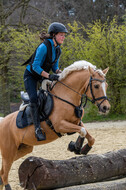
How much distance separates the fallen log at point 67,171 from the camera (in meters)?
3.51

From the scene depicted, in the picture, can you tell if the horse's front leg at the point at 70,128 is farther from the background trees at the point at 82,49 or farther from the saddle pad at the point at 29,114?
the background trees at the point at 82,49

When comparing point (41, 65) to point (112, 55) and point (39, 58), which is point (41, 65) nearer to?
point (39, 58)

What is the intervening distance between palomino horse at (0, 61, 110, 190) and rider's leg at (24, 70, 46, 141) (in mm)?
122

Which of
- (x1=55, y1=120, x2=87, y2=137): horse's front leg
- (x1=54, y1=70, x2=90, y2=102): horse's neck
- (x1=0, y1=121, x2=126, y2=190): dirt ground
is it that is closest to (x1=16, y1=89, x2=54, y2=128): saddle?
(x1=54, y1=70, x2=90, y2=102): horse's neck

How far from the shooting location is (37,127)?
406 cm

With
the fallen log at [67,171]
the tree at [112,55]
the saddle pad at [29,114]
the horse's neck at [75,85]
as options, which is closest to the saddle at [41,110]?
the saddle pad at [29,114]

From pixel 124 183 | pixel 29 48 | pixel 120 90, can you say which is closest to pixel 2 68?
pixel 29 48

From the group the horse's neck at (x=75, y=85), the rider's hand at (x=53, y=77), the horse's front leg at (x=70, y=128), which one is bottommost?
the horse's front leg at (x=70, y=128)

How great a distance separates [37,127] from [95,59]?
29.2ft

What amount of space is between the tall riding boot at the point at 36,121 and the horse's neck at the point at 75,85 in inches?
16.4

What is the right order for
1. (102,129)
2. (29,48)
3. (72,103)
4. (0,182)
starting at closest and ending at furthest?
(72,103)
(0,182)
(102,129)
(29,48)

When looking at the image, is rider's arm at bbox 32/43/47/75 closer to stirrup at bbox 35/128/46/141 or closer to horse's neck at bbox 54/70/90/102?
horse's neck at bbox 54/70/90/102

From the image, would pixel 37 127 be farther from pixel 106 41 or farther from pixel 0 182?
pixel 106 41

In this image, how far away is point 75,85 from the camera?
413cm
